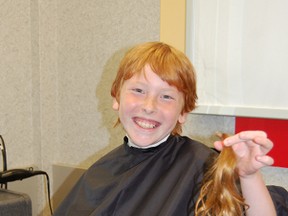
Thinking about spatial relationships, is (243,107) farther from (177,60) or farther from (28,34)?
(28,34)

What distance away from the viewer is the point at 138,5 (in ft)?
5.23

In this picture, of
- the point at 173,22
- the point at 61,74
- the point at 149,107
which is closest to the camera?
the point at 149,107

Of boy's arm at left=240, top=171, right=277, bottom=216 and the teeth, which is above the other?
the teeth

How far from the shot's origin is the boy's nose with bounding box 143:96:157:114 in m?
1.00

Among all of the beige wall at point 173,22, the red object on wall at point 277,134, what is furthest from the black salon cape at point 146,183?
the beige wall at point 173,22

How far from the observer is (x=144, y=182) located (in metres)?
1.00

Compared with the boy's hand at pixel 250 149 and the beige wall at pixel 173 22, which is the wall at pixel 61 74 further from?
the boy's hand at pixel 250 149

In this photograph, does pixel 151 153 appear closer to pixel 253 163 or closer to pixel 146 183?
pixel 146 183

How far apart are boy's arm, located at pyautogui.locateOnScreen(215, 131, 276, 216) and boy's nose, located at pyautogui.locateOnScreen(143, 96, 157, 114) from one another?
9.8 inches

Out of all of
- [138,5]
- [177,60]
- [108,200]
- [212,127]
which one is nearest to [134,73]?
[177,60]

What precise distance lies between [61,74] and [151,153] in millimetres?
974

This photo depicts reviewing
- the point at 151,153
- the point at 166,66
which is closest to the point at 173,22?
the point at 166,66

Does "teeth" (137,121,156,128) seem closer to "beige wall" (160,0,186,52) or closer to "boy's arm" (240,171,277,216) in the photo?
"boy's arm" (240,171,277,216)

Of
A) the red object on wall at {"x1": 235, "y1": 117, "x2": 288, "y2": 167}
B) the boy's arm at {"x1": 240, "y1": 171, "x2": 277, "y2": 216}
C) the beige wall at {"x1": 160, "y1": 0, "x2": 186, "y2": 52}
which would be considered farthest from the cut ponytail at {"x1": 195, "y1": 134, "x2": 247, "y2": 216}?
the beige wall at {"x1": 160, "y1": 0, "x2": 186, "y2": 52}
